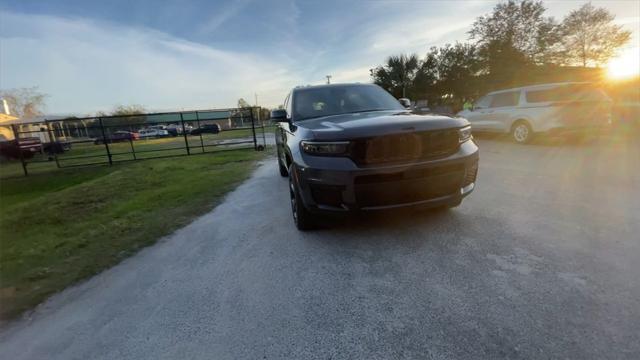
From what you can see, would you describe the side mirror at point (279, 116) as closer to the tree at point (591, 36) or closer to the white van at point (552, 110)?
the white van at point (552, 110)

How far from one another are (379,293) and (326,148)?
1273 millimetres

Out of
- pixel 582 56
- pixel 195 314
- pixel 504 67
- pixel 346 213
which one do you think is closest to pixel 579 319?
pixel 346 213

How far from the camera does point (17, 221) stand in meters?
4.59

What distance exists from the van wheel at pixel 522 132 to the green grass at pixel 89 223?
751 centimetres

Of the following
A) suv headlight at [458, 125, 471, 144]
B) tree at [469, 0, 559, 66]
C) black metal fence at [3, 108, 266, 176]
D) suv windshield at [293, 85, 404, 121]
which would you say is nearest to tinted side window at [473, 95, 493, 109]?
suv windshield at [293, 85, 404, 121]

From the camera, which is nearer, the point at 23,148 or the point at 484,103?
the point at 484,103

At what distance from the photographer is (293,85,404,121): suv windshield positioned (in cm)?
379

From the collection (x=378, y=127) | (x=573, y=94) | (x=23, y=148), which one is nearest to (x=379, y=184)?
(x=378, y=127)

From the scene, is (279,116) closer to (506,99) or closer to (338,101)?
(338,101)

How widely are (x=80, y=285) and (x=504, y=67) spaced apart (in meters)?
24.6

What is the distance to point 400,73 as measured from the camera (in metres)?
29.9

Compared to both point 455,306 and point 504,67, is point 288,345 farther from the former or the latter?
point 504,67

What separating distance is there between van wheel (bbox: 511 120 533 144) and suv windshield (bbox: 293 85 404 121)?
5.60 m

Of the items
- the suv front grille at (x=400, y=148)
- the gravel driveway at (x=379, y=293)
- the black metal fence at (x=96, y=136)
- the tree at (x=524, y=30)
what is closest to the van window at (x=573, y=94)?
the gravel driveway at (x=379, y=293)
